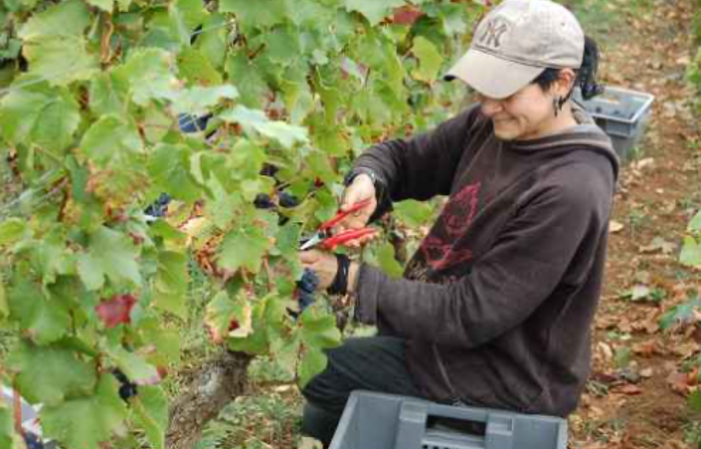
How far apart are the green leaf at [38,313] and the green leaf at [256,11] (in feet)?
2.13

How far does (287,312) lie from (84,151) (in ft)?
3.12

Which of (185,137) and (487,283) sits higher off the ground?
(185,137)

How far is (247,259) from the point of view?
1948 millimetres

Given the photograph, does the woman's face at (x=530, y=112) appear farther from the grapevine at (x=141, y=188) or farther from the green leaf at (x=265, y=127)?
the green leaf at (x=265, y=127)

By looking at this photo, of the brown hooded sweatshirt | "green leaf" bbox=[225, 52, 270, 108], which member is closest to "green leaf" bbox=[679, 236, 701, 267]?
the brown hooded sweatshirt

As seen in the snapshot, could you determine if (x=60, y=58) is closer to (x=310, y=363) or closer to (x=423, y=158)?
(x=310, y=363)

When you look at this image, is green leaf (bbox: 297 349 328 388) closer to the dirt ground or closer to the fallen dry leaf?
the dirt ground

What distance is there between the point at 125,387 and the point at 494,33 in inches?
57.0

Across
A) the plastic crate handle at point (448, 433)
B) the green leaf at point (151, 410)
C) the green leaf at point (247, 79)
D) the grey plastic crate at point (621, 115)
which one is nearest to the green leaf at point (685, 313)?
the plastic crate handle at point (448, 433)

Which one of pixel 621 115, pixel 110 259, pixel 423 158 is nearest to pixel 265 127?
pixel 110 259

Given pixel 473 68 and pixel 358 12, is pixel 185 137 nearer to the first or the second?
pixel 358 12

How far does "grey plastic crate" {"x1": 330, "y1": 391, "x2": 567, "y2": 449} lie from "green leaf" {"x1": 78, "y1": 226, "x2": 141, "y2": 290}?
1280mm

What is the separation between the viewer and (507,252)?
104 inches

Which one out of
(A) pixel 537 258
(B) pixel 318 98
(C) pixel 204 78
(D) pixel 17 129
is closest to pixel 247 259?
(C) pixel 204 78
